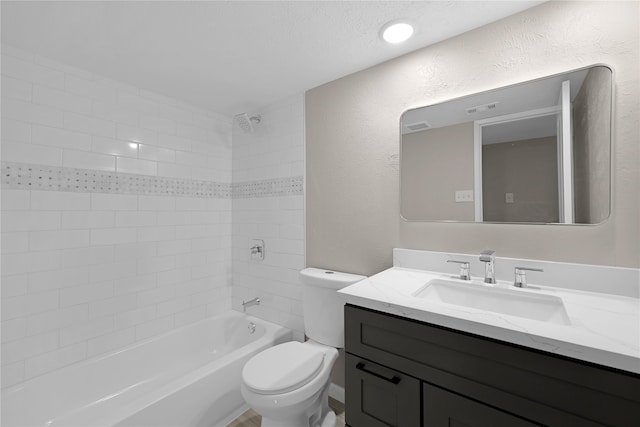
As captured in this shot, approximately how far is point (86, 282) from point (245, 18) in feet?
6.07

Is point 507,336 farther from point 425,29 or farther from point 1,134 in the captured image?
point 1,134

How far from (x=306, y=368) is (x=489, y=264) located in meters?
1.02

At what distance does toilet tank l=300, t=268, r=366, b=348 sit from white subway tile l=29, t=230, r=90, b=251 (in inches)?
56.2

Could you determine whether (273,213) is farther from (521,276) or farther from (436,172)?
(521,276)

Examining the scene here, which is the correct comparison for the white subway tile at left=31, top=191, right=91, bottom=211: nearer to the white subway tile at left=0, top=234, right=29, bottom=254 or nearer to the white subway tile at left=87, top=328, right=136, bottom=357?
the white subway tile at left=0, top=234, right=29, bottom=254

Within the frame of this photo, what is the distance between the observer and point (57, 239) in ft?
5.57

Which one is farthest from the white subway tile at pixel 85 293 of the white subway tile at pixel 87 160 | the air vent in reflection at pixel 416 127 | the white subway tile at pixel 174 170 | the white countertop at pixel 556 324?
the air vent in reflection at pixel 416 127

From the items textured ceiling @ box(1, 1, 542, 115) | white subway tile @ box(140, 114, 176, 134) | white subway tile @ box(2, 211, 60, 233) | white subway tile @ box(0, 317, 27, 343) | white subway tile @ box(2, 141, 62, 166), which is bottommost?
white subway tile @ box(0, 317, 27, 343)

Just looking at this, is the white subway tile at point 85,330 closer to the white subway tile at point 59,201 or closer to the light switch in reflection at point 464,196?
the white subway tile at point 59,201

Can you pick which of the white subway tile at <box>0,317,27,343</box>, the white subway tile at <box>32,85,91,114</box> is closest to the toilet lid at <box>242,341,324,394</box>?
the white subway tile at <box>0,317,27,343</box>

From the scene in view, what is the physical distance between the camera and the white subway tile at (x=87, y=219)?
5.71 feet

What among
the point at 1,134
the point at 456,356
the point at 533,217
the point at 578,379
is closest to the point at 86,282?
the point at 1,134

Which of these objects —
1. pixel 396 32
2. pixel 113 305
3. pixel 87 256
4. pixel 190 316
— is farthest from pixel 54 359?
pixel 396 32

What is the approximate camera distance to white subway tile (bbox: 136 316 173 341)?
2057 millimetres
